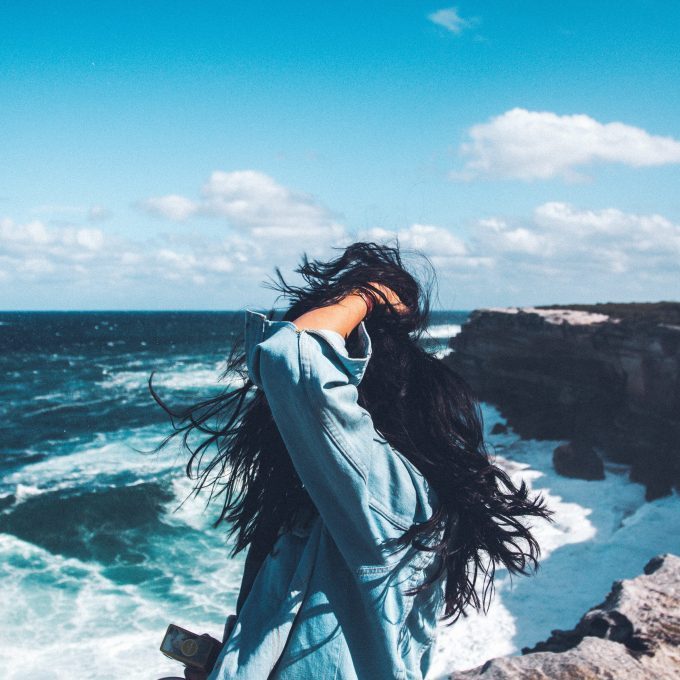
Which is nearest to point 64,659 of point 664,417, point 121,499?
point 121,499

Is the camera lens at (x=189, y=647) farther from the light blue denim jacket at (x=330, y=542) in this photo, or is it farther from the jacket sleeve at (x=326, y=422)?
the jacket sleeve at (x=326, y=422)

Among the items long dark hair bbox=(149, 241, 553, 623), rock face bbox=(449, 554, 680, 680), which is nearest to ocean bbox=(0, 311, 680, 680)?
long dark hair bbox=(149, 241, 553, 623)

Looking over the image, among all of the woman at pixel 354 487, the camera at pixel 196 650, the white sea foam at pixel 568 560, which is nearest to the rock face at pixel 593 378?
the white sea foam at pixel 568 560

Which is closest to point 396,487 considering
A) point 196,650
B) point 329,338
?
point 329,338

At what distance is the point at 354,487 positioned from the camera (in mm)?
1374

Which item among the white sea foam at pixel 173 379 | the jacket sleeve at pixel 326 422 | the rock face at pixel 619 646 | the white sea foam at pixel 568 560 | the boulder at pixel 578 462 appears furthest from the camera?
the white sea foam at pixel 173 379

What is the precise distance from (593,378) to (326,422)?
68.2ft

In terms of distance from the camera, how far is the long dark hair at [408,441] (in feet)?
5.51

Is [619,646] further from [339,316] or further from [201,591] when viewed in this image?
[201,591]

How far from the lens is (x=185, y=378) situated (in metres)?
37.9

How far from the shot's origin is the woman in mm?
1355

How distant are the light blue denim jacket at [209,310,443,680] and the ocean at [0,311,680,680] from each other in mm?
943

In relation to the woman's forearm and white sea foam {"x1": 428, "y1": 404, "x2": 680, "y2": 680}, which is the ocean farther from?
the woman's forearm

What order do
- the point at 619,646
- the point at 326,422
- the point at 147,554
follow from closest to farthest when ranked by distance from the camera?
the point at 326,422 → the point at 619,646 → the point at 147,554
